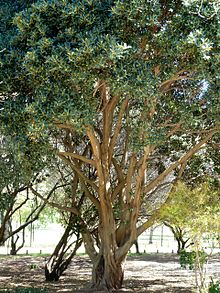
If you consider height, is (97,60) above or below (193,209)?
above

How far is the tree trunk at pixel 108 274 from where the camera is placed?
10.6 m

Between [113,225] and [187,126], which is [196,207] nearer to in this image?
[187,126]

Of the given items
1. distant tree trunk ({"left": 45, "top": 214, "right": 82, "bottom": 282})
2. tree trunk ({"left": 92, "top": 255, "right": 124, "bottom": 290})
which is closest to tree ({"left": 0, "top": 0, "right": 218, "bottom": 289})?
tree trunk ({"left": 92, "top": 255, "right": 124, "bottom": 290})

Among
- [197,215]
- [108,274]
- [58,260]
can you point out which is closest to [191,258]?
[197,215]

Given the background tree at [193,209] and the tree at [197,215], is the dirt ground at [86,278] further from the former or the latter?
the background tree at [193,209]

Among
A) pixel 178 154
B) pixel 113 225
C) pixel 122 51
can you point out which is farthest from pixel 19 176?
pixel 122 51

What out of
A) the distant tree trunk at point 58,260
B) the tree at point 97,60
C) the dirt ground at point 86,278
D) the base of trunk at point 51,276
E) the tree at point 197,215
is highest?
the tree at point 97,60

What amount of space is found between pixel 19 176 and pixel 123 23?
529cm

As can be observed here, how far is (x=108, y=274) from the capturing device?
34.8 ft

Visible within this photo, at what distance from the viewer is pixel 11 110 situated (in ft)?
26.7

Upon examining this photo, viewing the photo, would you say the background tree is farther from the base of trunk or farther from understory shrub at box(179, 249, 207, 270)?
the base of trunk

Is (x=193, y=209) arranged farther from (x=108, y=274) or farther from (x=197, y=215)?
(x=108, y=274)

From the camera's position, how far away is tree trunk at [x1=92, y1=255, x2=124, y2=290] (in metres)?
10.6

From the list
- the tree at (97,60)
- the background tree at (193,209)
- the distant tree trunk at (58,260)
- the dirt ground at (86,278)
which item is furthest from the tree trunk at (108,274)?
the tree at (97,60)
